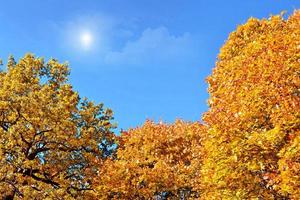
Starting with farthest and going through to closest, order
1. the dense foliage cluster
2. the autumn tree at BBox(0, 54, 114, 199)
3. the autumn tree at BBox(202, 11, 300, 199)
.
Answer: the autumn tree at BBox(0, 54, 114, 199)
the dense foliage cluster
the autumn tree at BBox(202, 11, 300, 199)

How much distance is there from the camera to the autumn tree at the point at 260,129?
2588cm

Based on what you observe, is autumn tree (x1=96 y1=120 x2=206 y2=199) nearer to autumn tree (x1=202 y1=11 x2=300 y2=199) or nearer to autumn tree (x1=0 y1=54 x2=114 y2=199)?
autumn tree (x1=0 y1=54 x2=114 y2=199)

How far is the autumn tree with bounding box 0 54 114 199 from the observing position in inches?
1379

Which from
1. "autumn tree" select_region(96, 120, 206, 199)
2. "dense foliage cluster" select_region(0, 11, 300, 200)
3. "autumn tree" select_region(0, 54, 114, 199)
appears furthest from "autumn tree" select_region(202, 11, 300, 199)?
Answer: "autumn tree" select_region(0, 54, 114, 199)

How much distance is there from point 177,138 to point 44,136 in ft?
48.0

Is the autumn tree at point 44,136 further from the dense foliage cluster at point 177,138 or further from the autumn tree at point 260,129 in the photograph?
the autumn tree at point 260,129

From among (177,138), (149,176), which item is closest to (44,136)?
(149,176)

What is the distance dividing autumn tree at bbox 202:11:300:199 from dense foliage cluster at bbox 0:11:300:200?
0.06 m

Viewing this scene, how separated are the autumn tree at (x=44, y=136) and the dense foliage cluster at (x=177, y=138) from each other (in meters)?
0.08

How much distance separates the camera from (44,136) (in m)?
37.9

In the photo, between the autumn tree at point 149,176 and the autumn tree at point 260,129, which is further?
the autumn tree at point 149,176

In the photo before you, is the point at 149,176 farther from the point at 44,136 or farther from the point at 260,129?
the point at 260,129

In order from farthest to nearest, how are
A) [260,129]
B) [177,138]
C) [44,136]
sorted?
[177,138]
[44,136]
[260,129]

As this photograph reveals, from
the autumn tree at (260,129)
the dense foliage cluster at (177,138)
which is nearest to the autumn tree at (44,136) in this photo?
the dense foliage cluster at (177,138)
